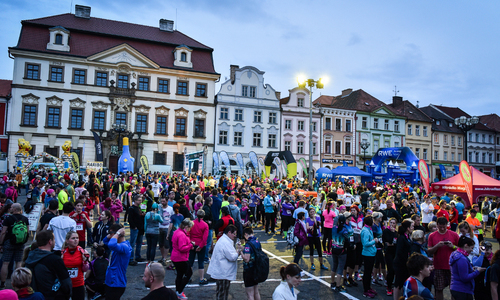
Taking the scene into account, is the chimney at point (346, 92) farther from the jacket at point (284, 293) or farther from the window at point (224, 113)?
the jacket at point (284, 293)

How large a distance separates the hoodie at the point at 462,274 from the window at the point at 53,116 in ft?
119

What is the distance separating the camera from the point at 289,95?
1655 inches

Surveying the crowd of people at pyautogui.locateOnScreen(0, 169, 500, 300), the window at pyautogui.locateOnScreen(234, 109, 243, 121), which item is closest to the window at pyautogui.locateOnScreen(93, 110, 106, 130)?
the window at pyautogui.locateOnScreen(234, 109, 243, 121)

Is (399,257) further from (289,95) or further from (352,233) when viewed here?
(289,95)

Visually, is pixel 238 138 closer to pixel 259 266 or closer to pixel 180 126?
pixel 180 126

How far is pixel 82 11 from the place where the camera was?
123 feet

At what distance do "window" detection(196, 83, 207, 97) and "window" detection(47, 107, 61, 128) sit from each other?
14314 mm

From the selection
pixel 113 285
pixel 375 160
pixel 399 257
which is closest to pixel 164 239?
pixel 113 285

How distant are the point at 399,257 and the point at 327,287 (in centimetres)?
215

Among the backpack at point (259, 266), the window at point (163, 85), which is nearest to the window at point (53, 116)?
the window at point (163, 85)

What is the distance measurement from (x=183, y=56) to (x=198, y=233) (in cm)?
3332

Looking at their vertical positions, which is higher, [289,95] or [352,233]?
[289,95]

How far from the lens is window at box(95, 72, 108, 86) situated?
113ft

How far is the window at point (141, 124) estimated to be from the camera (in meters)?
35.8
